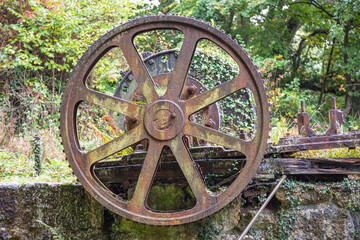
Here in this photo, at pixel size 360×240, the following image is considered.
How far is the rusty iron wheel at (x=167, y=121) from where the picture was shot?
115 inches

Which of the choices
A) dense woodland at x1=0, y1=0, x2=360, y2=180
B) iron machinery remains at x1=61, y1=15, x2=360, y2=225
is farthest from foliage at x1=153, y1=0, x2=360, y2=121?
iron machinery remains at x1=61, y1=15, x2=360, y2=225

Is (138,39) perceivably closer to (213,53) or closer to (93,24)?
(93,24)

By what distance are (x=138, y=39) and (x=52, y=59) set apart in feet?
8.12

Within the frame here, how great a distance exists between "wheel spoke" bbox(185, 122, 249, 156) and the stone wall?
68cm

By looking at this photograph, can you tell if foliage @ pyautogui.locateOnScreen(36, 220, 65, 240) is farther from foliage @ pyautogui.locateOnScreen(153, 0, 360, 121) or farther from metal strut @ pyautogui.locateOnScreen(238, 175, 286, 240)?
foliage @ pyautogui.locateOnScreen(153, 0, 360, 121)

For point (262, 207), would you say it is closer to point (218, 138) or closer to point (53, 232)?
point (218, 138)

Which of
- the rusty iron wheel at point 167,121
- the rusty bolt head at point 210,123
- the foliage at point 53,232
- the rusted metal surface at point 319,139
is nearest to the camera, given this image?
the rusty iron wheel at point 167,121

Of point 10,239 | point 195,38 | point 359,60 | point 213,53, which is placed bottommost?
point 10,239

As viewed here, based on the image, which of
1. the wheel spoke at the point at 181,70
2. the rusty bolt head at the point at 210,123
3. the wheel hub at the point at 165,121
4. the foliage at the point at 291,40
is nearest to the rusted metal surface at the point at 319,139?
the rusty bolt head at the point at 210,123

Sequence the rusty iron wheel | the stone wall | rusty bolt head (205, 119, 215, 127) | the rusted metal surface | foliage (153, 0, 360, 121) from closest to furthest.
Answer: the rusty iron wheel → the rusted metal surface → the stone wall → rusty bolt head (205, 119, 215, 127) → foliage (153, 0, 360, 121)

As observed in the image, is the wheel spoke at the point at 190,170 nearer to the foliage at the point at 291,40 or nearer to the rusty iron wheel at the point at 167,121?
the rusty iron wheel at the point at 167,121

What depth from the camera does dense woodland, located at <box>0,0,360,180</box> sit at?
859 cm

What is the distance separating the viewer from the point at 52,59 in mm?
9617

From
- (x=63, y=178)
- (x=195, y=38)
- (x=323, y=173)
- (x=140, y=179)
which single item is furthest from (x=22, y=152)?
(x=323, y=173)
